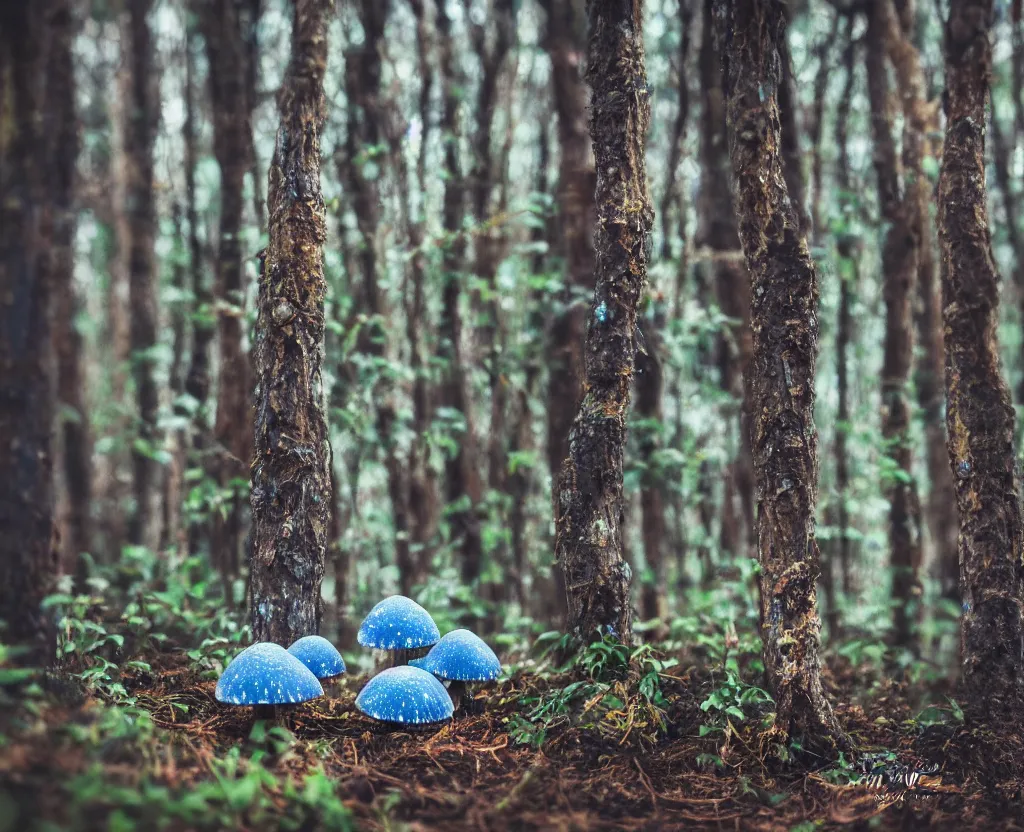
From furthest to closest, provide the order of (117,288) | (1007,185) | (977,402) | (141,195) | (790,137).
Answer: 1. (117,288)
2. (141,195)
3. (1007,185)
4. (790,137)
5. (977,402)

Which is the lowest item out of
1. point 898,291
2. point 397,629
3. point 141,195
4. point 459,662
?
point 459,662

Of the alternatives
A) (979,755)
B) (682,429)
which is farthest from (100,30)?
(979,755)

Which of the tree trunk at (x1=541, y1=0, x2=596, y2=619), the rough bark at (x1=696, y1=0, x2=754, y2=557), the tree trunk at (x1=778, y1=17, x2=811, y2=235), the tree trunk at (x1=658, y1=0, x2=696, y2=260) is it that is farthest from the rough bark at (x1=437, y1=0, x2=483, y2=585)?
the tree trunk at (x1=778, y1=17, x2=811, y2=235)

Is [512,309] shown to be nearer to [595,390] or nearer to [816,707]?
[595,390]

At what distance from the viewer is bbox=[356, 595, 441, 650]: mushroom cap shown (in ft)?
17.8

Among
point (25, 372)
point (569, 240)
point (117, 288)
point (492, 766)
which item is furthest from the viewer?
point (117, 288)

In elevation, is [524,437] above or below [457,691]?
above

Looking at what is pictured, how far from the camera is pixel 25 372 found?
4.57 m

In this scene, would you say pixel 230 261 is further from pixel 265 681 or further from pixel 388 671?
pixel 265 681

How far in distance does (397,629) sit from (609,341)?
2.49 meters

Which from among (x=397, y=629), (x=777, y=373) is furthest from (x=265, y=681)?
(x=777, y=373)

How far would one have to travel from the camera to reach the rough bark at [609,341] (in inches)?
229

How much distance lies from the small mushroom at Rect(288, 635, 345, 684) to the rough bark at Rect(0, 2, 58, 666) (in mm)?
1399

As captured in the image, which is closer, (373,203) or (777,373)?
(777,373)
